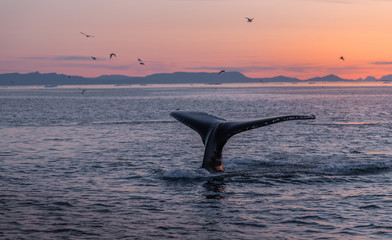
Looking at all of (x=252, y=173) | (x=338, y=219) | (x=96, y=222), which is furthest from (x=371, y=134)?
(x=96, y=222)

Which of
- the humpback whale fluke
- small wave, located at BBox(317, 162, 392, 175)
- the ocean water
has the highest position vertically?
the humpback whale fluke

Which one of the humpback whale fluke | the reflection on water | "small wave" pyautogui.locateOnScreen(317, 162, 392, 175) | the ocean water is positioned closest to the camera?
the ocean water

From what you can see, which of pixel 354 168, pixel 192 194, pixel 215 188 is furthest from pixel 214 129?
pixel 354 168

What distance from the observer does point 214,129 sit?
46.9 feet

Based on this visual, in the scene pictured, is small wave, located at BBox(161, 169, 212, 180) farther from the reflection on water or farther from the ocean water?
the reflection on water

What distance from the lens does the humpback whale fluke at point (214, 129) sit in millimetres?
13590

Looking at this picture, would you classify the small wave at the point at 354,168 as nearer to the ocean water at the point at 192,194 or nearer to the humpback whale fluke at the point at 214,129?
the ocean water at the point at 192,194

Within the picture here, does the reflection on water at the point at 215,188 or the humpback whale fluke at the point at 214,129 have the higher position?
the humpback whale fluke at the point at 214,129

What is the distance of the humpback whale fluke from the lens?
13590mm

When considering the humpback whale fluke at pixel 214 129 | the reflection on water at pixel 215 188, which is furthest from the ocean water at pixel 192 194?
the humpback whale fluke at pixel 214 129

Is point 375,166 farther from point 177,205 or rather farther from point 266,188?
point 177,205

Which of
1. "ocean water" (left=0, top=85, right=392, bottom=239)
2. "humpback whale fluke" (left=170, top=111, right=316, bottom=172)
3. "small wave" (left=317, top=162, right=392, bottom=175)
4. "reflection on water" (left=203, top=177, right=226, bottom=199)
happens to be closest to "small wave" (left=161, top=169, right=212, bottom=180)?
"ocean water" (left=0, top=85, right=392, bottom=239)

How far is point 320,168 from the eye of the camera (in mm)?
17578

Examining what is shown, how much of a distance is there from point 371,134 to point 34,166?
21580 millimetres
